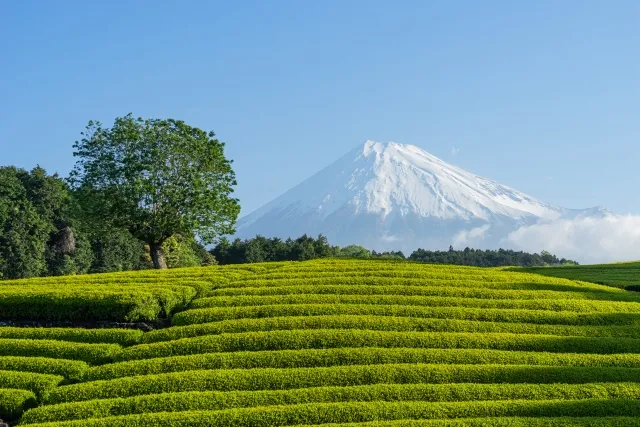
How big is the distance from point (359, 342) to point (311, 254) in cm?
6650

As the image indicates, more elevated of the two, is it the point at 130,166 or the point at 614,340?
the point at 130,166

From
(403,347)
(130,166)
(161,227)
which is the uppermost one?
(130,166)

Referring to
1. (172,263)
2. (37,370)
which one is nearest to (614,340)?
(37,370)

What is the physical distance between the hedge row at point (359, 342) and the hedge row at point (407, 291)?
4482mm

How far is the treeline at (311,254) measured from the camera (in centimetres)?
8544

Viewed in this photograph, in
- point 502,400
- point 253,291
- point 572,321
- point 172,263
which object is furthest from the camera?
point 172,263

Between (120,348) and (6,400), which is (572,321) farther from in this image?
(6,400)

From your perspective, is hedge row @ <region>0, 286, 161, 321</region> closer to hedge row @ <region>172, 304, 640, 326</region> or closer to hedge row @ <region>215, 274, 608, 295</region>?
hedge row @ <region>172, 304, 640, 326</region>

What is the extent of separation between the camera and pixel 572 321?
20719 millimetres

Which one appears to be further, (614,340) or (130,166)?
(130,166)

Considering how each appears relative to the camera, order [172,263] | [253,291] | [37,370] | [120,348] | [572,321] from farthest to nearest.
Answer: [172,263]
[253,291]
[572,321]
[120,348]
[37,370]

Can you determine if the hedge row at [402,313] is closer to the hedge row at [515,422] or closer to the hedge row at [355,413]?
the hedge row at [355,413]

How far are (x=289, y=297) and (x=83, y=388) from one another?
8.18 meters

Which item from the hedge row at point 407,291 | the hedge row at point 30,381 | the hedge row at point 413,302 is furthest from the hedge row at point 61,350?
the hedge row at point 407,291
